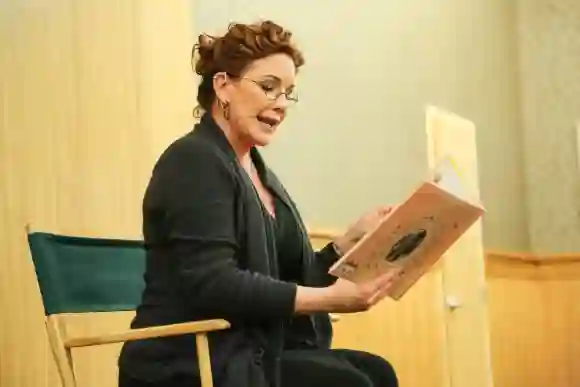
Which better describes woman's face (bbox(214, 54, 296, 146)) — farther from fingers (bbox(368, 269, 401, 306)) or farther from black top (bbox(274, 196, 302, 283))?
fingers (bbox(368, 269, 401, 306))

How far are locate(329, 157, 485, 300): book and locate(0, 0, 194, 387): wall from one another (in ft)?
2.86

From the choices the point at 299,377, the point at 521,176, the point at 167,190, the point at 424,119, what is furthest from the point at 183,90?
the point at 521,176

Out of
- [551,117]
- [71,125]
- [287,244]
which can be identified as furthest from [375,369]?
[551,117]

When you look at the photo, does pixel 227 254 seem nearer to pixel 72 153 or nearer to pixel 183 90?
pixel 72 153

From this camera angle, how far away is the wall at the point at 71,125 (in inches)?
80.5

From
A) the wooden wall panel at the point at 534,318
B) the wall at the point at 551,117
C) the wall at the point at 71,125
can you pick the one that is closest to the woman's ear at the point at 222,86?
the wall at the point at 71,125

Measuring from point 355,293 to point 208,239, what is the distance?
249 mm

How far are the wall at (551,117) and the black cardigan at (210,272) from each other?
3.35 meters

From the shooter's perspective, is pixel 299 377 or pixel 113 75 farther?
pixel 113 75

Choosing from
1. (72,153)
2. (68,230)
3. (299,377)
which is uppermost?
(72,153)

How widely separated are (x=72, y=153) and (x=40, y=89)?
0.16 metres

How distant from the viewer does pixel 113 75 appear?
2.27 meters

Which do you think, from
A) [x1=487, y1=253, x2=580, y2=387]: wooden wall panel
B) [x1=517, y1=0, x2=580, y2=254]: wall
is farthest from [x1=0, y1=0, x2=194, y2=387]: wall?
[x1=517, y1=0, x2=580, y2=254]: wall

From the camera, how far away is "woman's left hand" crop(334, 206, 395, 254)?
1765mm
